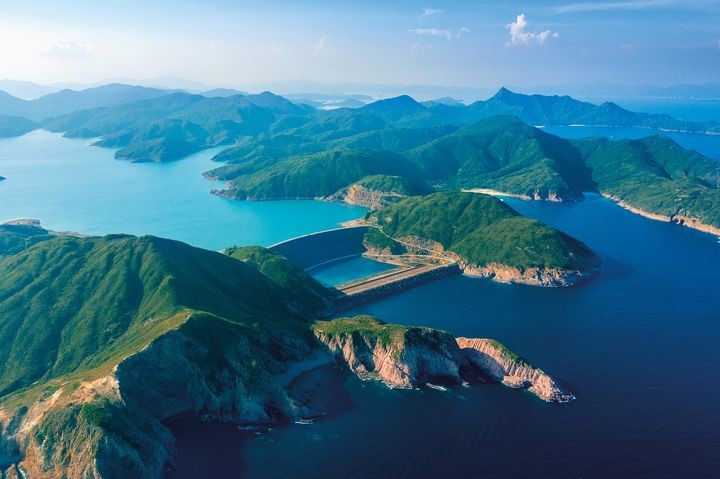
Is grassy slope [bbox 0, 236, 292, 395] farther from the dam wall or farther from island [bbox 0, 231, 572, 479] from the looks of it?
the dam wall

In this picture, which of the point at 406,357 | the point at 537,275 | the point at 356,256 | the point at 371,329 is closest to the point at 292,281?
the point at 371,329

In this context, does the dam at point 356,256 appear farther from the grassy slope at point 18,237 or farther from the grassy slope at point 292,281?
the grassy slope at point 18,237

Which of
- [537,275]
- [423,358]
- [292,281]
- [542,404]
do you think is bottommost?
[542,404]

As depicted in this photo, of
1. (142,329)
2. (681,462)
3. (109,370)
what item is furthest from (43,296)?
(681,462)

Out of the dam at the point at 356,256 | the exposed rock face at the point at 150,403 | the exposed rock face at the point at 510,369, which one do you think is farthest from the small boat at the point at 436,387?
the dam at the point at 356,256

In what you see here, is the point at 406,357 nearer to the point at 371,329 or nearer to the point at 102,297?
the point at 371,329

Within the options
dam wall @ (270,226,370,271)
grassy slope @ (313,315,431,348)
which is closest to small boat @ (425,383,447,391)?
grassy slope @ (313,315,431,348)

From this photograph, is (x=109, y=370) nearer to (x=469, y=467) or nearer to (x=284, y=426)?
(x=284, y=426)
